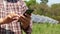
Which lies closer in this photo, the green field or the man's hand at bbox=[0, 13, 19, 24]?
the man's hand at bbox=[0, 13, 19, 24]

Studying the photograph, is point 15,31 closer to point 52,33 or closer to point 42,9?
point 52,33

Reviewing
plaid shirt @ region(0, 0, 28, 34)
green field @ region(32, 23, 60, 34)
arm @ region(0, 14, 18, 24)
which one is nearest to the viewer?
arm @ region(0, 14, 18, 24)

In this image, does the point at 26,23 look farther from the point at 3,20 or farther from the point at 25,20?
the point at 3,20

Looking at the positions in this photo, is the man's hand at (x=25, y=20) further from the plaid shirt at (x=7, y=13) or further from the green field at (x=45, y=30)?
the green field at (x=45, y=30)

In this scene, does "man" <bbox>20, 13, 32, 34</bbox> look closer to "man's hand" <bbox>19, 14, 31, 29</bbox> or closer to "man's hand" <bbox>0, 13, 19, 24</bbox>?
A: "man's hand" <bbox>19, 14, 31, 29</bbox>

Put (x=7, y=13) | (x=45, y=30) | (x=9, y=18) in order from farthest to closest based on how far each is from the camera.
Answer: (x=45, y=30) → (x=7, y=13) → (x=9, y=18)

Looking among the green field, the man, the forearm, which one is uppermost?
the forearm

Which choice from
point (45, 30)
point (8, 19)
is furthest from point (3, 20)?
point (45, 30)

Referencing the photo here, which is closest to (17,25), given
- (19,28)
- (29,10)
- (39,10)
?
(19,28)

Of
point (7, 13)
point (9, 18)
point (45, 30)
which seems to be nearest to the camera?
point (9, 18)

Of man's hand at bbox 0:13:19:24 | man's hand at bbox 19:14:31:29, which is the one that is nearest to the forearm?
man's hand at bbox 0:13:19:24

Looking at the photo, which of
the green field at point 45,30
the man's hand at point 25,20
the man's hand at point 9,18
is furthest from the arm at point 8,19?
the green field at point 45,30

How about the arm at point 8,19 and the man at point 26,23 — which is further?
the man at point 26,23

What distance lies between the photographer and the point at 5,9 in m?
1.89
